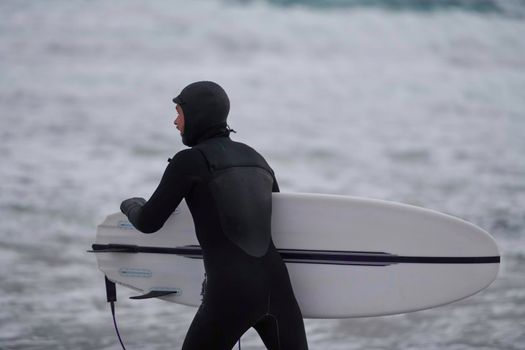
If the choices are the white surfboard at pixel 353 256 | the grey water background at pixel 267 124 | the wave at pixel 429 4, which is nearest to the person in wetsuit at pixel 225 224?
the white surfboard at pixel 353 256

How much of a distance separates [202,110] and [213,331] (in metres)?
0.64

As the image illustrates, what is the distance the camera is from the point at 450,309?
5.67m

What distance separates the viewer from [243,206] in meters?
2.86

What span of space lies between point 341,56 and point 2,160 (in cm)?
1151

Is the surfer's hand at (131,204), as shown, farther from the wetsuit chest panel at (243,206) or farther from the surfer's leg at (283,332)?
the surfer's leg at (283,332)

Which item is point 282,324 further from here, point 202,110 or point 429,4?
point 429,4

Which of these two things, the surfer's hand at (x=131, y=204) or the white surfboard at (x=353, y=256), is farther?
the white surfboard at (x=353, y=256)

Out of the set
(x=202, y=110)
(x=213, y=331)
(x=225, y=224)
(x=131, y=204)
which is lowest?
(x=213, y=331)

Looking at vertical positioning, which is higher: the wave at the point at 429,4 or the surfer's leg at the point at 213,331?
the wave at the point at 429,4

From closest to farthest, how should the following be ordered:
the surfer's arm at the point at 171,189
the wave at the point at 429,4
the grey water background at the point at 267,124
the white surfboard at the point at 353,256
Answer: the surfer's arm at the point at 171,189 → the white surfboard at the point at 353,256 → the grey water background at the point at 267,124 → the wave at the point at 429,4

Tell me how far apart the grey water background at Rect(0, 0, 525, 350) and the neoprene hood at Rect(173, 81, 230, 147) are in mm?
1969

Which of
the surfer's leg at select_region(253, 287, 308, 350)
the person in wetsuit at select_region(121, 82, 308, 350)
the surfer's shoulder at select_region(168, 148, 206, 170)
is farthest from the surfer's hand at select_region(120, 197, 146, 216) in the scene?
the surfer's leg at select_region(253, 287, 308, 350)

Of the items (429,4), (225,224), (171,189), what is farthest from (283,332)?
(429,4)

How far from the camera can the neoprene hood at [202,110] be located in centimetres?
291
